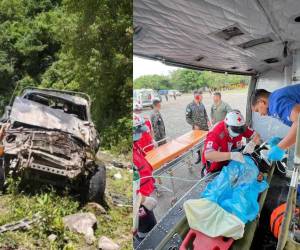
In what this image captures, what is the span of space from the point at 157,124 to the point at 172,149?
0.27 ft

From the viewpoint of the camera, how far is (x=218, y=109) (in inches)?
36.3

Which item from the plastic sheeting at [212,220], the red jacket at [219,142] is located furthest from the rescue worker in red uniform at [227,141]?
the plastic sheeting at [212,220]

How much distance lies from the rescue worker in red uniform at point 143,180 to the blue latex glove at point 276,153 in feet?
1.06

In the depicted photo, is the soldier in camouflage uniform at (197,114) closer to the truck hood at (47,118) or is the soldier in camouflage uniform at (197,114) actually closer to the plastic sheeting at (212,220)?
the plastic sheeting at (212,220)

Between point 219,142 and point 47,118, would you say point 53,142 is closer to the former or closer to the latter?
point 47,118

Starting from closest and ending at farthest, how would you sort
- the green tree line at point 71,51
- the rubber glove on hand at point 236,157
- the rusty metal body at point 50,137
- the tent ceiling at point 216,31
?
the tent ceiling at point 216,31, the rubber glove on hand at point 236,157, the green tree line at point 71,51, the rusty metal body at point 50,137

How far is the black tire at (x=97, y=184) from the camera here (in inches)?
56.1

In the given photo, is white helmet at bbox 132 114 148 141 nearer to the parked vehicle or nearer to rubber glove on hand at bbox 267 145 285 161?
the parked vehicle

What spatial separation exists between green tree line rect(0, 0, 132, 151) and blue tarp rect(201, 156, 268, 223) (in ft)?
1.42

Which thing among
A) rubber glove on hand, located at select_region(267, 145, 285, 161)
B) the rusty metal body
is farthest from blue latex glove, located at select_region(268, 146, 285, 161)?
the rusty metal body

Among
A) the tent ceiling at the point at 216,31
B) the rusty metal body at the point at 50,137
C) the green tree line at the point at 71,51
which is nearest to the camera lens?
the tent ceiling at the point at 216,31

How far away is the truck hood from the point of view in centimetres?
135

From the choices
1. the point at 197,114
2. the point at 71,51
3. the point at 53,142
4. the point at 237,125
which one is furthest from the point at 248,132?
the point at 53,142

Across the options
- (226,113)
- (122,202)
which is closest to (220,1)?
(226,113)
